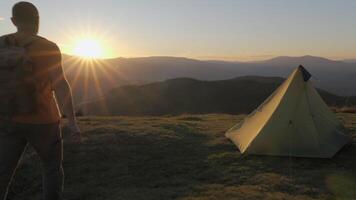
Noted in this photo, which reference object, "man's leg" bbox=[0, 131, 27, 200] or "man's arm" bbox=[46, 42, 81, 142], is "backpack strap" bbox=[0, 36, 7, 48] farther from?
"man's leg" bbox=[0, 131, 27, 200]

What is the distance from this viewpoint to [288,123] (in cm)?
1195

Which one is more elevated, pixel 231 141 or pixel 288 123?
pixel 288 123

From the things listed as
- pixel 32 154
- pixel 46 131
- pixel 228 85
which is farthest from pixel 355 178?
pixel 228 85

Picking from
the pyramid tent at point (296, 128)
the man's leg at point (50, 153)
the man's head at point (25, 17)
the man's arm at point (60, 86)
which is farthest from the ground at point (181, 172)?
the man's head at point (25, 17)

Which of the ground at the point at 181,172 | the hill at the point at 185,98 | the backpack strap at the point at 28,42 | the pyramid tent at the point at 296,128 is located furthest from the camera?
the hill at the point at 185,98

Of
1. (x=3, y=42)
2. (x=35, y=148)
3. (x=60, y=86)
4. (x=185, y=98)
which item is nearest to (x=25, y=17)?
(x=3, y=42)

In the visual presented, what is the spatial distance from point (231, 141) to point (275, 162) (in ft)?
8.91

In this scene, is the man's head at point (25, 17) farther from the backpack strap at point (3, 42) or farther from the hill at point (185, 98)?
the hill at point (185, 98)

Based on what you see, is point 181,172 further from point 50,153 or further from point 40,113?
point 40,113

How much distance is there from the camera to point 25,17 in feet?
18.8

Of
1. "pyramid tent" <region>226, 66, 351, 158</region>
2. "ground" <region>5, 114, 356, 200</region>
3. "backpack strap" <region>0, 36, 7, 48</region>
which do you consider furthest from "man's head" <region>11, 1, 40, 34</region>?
"pyramid tent" <region>226, 66, 351, 158</region>

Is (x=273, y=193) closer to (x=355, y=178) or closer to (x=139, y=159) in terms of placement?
(x=355, y=178)

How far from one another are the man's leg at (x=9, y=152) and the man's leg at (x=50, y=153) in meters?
0.15

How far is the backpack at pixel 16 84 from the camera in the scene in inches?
224
